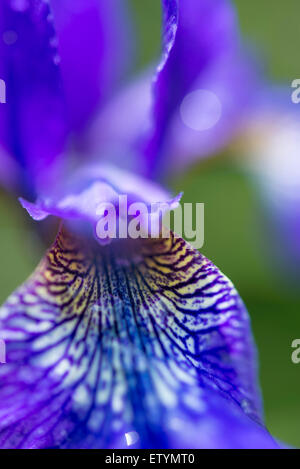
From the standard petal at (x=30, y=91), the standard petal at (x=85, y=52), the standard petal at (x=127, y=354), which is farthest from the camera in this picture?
the standard petal at (x=85, y=52)

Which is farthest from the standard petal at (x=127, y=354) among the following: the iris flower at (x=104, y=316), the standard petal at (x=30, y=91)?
the standard petal at (x=30, y=91)

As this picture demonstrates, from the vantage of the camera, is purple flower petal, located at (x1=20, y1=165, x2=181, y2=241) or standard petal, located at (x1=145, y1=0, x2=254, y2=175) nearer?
purple flower petal, located at (x1=20, y1=165, x2=181, y2=241)

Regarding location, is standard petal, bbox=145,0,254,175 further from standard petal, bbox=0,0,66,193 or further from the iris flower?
standard petal, bbox=0,0,66,193

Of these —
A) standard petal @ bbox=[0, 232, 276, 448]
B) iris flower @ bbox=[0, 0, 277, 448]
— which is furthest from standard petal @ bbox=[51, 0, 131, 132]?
standard petal @ bbox=[0, 232, 276, 448]

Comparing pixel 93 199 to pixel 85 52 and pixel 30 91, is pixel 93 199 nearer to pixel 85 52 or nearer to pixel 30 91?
pixel 30 91

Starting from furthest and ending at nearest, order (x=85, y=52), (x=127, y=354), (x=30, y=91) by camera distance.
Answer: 1. (x=85, y=52)
2. (x=30, y=91)
3. (x=127, y=354)

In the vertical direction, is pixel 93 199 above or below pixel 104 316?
above

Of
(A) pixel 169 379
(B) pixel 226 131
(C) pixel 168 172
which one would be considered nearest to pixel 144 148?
(C) pixel 168 172

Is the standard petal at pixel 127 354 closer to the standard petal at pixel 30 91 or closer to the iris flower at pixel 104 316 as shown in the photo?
the iris flower at pixel 104 316

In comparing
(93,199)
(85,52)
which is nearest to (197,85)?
(85,52)
